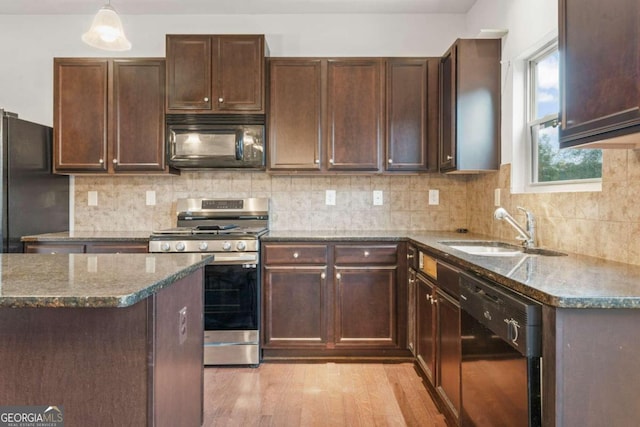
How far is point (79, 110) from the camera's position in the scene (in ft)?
10.6

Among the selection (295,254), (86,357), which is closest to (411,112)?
(295,254)

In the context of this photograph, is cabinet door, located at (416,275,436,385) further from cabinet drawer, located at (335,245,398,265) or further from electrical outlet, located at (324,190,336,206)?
electrical outlet, located at (324,190,336,206)

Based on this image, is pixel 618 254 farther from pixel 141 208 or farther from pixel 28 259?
pixel 141 208

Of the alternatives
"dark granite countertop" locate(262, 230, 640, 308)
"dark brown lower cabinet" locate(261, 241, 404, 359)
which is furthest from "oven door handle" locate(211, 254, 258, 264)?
"dark granite countertop" locate(262, 230, 640, 308)

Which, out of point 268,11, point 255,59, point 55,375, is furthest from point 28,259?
point 268,11

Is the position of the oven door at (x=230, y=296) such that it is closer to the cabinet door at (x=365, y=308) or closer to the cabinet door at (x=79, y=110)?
the cabinet door at (x=365, y=308)

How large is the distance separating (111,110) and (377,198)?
7.37 feet

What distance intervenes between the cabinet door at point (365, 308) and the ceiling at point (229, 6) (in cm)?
213

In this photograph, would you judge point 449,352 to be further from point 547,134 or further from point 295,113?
point 295,113

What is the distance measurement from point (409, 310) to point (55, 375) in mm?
2210

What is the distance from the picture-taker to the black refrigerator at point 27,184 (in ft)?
9.37

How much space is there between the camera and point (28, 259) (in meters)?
1.66

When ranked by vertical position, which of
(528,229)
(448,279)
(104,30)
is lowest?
(448,279)

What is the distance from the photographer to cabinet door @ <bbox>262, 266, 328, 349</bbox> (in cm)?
298
